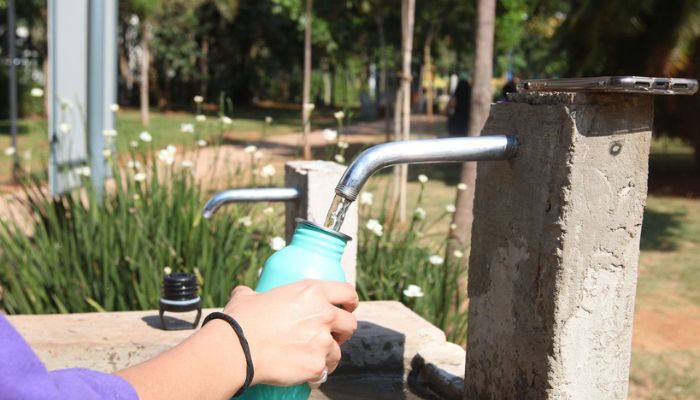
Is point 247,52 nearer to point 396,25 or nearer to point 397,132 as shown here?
point 396,25

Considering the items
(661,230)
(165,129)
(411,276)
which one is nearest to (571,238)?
(411,276)

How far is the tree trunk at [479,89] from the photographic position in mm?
6230

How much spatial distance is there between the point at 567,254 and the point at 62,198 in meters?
3.32

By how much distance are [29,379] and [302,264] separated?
450mm

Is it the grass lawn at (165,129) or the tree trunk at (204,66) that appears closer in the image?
the grass lawn at (165,129)

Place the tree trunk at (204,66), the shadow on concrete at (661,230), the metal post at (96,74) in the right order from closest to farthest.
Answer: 1. the metal post at (96,74)
2. the shadow on concrete at (661,230)
3. the tree trunk at (204,66)

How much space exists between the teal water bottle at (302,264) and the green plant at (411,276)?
229 cm

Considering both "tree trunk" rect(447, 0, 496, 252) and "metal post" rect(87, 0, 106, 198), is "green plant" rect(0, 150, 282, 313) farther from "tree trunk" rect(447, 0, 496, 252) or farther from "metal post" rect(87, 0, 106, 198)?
"tree trunk" rect(447, 0, 496, 252)

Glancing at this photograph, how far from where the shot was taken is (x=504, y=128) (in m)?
1.92

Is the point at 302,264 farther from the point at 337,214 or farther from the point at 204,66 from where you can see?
the point at 204,66

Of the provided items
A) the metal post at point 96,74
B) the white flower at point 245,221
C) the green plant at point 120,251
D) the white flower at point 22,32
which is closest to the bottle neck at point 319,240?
the green plant at point 120,251

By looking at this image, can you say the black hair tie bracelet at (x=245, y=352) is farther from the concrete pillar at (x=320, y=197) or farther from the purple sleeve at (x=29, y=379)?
the concrete pillar at (x=320, y=197)

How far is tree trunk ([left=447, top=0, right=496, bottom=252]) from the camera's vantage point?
6.23 metres

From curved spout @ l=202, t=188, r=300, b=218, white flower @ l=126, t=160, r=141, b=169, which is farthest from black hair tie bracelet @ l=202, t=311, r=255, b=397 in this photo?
white flower @ l=126, t=160, r=141, b=169
